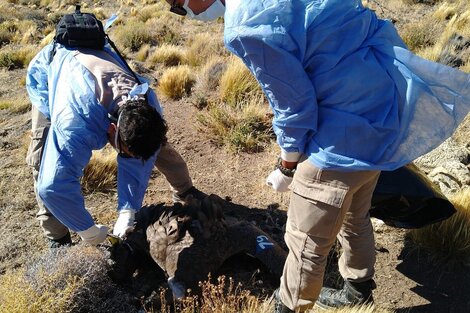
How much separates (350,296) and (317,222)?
2.91 feet

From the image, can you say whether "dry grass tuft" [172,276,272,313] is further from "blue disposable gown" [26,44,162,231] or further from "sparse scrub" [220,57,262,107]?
"sparse scrub" [220,57,262,107]

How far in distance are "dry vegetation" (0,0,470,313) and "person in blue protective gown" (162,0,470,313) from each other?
0.70 m

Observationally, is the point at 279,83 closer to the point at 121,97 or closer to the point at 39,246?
the point at 121,97

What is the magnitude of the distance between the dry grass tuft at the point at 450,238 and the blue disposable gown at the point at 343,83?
1541mm

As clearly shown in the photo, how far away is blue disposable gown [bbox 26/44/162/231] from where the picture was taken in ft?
10.4

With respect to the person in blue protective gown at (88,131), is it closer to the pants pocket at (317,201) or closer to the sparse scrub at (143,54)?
the pants pocket at (317,201)

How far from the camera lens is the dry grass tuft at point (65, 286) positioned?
3080 millimetres

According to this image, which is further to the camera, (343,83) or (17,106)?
(17,106)

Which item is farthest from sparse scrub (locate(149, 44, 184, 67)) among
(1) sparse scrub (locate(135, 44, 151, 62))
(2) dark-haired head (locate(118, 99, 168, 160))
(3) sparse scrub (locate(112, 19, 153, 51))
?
(2) dark-haired head (locate(118, 99, 168, 160))

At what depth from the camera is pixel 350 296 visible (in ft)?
10.4

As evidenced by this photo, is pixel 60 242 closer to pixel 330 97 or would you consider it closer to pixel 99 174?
pixel 99 174

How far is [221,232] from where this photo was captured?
3.57 metres

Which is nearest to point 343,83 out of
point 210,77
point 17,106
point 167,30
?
point 210,77

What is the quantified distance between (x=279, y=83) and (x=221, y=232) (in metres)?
1.56
